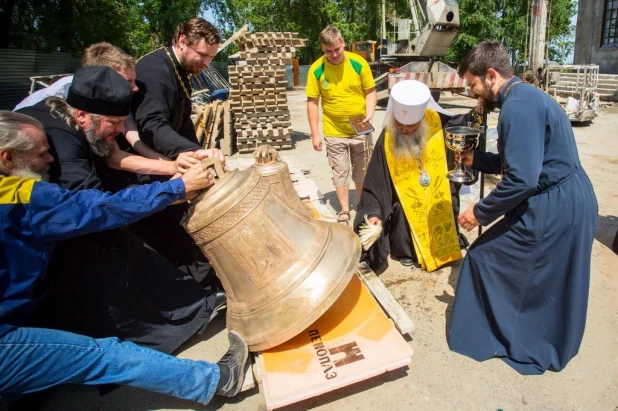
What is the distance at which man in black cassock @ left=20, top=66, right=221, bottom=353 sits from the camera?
2.24 metres

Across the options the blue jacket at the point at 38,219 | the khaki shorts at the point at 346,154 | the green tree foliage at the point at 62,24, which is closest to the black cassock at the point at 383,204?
the khaki shorts at the point at 346,154

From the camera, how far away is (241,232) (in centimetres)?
203

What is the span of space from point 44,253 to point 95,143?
2.46 feet

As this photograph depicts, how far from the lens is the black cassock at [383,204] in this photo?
3.54 meters

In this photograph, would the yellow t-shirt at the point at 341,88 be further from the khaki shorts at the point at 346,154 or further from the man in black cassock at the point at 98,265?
the man in black cassock at the point at 98,265

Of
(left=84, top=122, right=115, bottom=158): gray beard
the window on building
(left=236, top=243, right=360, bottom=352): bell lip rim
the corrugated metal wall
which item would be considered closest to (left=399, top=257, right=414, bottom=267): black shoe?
(left=236, top=243, right=360, bottom=352): bell lip rim

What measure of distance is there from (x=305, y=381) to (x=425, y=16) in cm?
1500

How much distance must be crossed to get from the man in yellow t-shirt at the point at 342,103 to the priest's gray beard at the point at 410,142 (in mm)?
1097

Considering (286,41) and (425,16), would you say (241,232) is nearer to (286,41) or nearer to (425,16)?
(286,41)

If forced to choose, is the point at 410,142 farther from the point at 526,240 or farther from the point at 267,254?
the point at 267,254

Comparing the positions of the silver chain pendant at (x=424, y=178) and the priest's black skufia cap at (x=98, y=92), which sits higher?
the priest's black skufia cap at (x=98, y=92)

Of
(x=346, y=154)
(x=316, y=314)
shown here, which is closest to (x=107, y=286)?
(x=316, y=314)

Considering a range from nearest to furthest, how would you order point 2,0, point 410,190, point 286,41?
point 410,190, point 286,41, point 2,0

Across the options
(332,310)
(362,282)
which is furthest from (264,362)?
(362,282)
